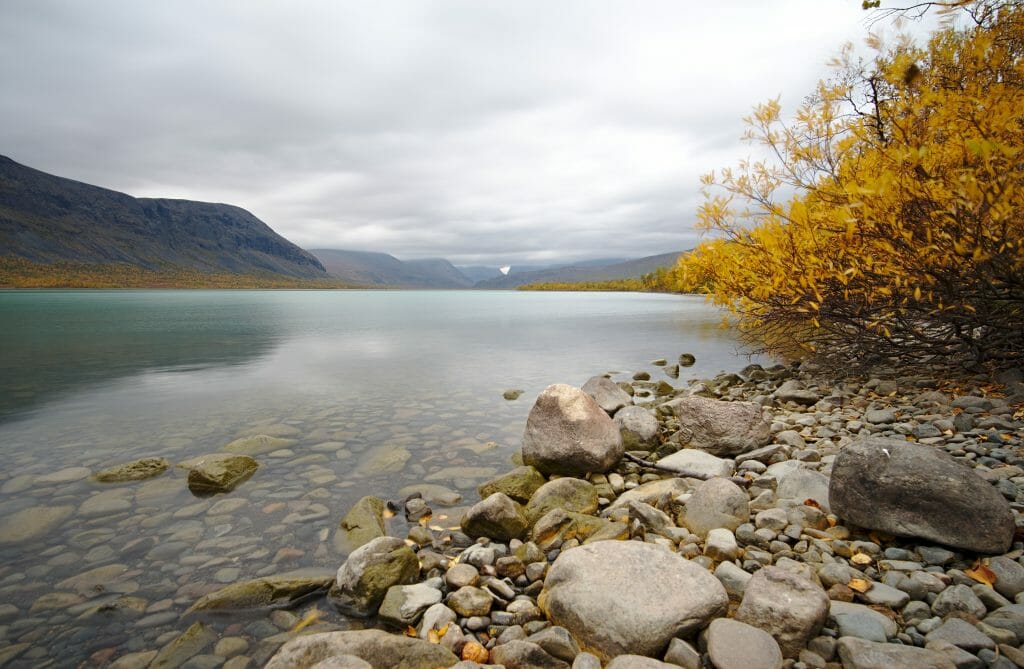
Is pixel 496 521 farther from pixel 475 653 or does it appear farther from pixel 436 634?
pixel 475 653

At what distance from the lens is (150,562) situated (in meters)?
6.07

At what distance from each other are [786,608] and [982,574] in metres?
1.89

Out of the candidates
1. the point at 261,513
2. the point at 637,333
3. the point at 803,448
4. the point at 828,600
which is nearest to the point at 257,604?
the point at 261,513

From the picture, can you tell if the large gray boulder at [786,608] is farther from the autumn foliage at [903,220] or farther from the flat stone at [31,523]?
the flat stone at [31,523]

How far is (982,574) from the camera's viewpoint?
4.11 meters

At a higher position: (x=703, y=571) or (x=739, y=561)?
(x=703, y=571)

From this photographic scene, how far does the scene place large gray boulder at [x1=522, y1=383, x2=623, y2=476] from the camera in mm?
8148

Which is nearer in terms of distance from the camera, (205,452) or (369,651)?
(369,651)

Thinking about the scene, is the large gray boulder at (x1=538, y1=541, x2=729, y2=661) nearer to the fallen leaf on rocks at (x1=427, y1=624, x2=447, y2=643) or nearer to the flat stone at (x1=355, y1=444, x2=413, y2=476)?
the fallen leaf on rocks at (x1=427, y1=624, x2=447, y2=643)

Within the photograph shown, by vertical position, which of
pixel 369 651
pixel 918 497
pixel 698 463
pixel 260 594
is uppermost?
pixel 918 497

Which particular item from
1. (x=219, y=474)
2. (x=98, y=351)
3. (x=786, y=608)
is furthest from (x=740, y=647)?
(x=98, y=351)

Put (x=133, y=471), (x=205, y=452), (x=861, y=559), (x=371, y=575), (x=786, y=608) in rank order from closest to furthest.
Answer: (x=786, y=608) < (x=861, y=559) < (x=371, y=575) < (x=133, y=471) < (x=205, y=452)

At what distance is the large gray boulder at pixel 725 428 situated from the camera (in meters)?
8.36

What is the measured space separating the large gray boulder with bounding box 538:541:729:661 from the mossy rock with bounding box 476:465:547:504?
2800mm
